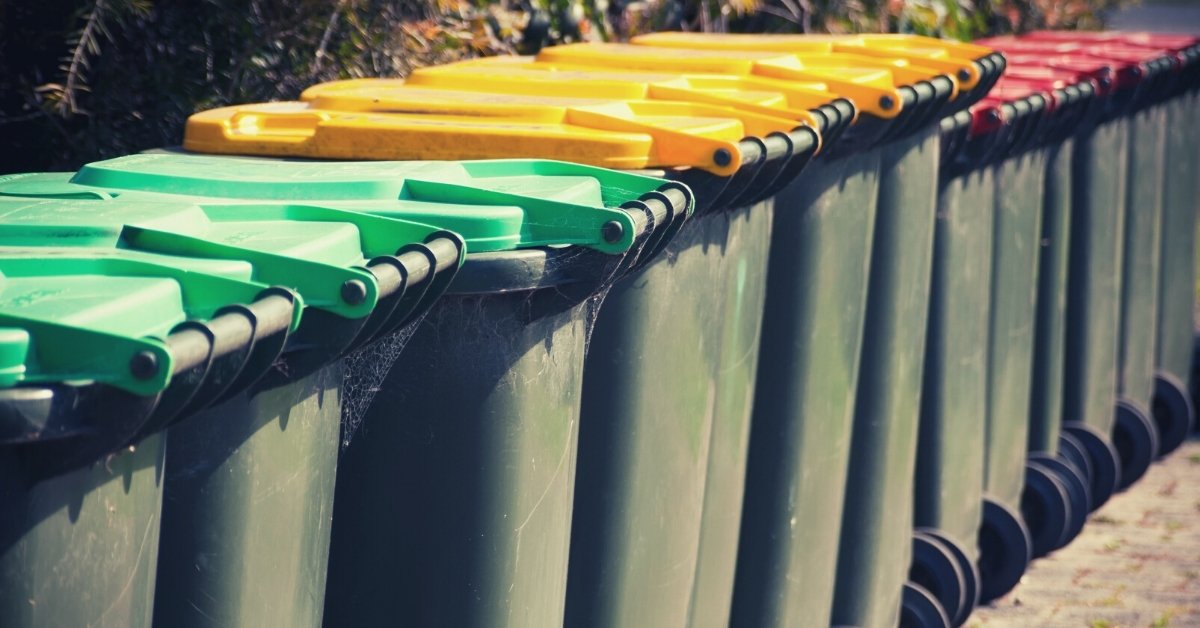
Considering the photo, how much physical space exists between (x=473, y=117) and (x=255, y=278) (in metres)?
1.31

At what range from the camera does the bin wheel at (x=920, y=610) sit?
193 inches

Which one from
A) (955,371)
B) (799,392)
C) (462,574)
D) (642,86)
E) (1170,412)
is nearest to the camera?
(462,574)

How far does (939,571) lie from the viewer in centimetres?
512

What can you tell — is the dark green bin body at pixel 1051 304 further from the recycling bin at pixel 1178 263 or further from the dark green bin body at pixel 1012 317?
the recycling bin at pixel 1178 263

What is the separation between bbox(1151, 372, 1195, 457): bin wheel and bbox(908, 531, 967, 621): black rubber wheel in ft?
9.84

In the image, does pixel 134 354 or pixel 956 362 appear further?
pixel 956 362

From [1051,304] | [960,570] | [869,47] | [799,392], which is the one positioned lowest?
[960,570]

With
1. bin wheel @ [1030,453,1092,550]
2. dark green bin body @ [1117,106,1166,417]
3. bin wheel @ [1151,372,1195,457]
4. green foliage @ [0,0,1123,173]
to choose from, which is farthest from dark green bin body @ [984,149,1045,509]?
bin wheel @ [1151,372,1195,457]

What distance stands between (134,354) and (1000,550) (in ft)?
14.2

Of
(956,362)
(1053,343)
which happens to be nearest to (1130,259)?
(1053,343)

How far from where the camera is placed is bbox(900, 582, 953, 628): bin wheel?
489cm

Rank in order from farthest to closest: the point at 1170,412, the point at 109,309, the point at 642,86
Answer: the point at 1170,412 → the point at 642,86 → the point at 109,309

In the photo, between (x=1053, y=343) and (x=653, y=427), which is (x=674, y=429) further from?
(x=1053, y=343)

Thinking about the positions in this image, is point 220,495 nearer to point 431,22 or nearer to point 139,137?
point 139,137
